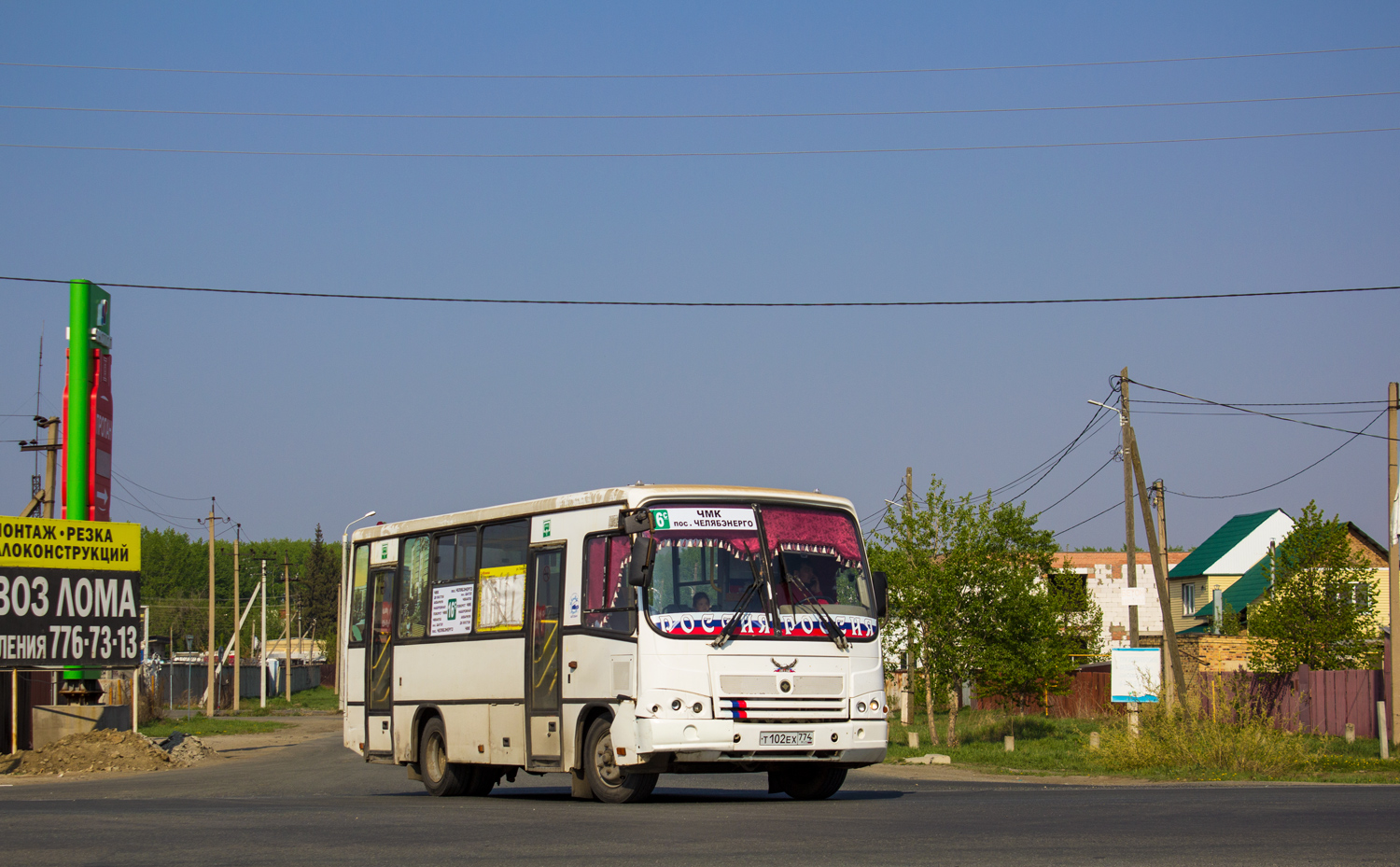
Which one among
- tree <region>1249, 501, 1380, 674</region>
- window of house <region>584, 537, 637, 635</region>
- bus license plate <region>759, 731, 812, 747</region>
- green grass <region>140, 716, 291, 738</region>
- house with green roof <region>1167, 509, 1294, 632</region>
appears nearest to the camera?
bus license plate <region>759, 731, 812, 747</region>

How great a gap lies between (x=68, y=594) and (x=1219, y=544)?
52.3m

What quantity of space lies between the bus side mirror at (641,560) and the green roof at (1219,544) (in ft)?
190

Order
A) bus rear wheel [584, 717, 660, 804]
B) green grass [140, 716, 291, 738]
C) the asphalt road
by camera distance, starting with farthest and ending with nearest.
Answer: green grass [140, 716, 291, 738], bus rear wheel [584, 717, 660, 804], the asphalt road

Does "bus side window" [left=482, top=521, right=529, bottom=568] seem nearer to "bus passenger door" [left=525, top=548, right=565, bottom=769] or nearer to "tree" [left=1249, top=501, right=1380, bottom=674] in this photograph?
"bus passenger door" [left=525, top=548, right=565, bottom=769]

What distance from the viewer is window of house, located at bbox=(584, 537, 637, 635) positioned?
46.5 feet

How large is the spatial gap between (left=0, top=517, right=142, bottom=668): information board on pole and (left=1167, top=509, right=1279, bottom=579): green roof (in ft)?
160

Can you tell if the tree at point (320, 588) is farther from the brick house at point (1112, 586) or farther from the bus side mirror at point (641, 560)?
the bus side mirror at point (641, 560)

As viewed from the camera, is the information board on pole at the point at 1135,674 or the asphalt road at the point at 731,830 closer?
the asphalt road at the point at 731,830

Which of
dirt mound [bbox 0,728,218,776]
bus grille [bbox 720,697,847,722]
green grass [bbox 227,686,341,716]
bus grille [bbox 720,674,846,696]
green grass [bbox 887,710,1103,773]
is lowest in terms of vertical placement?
green grass [bbox 227,686,341,716]

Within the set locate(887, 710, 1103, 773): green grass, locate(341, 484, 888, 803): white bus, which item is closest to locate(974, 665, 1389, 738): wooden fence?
locate(887, 710, 1103, 773): green grass

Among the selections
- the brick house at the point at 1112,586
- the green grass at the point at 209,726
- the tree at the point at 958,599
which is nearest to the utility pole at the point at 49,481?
the green grass at the point at 209,726

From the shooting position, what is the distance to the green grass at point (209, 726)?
4658cm

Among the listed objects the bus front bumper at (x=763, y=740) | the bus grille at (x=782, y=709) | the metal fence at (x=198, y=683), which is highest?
the bus grille at (x=782, y=709)

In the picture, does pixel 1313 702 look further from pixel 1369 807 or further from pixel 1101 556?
pixel 1101 556
